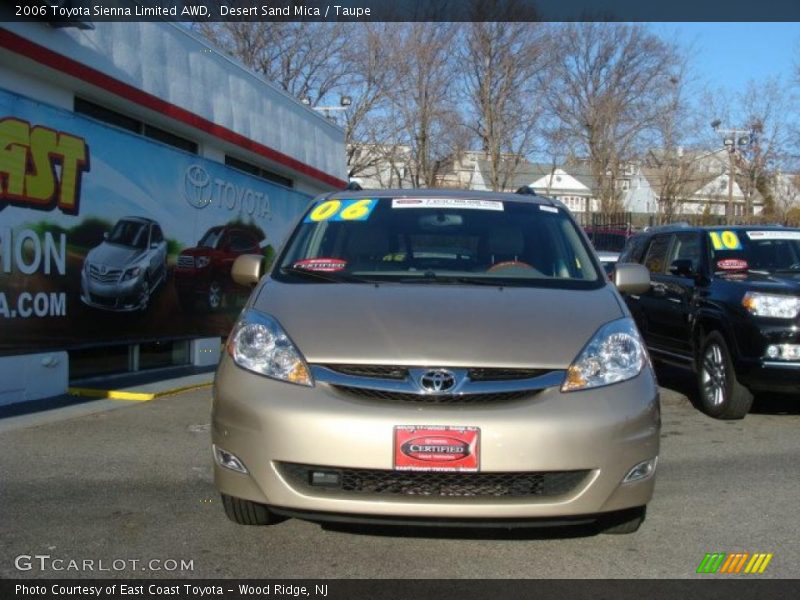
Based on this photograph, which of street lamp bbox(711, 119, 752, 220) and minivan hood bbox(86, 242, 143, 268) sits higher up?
street lamp bbox(711, 119, 752, 220)

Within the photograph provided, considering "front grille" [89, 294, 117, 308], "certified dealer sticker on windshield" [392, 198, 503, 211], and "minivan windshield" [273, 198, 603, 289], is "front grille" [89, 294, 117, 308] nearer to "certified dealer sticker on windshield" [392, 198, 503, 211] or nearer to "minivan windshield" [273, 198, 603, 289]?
"minivan windshield" [273, 198, 603, 289]

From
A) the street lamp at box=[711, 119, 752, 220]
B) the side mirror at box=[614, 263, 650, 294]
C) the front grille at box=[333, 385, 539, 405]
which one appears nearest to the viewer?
the front grille at box=[333, 385, 539, 405]

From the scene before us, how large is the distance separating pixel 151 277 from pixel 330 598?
7.51 m

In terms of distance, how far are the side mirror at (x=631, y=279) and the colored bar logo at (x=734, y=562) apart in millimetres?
1635

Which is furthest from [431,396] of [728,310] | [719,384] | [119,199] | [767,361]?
[119,199]

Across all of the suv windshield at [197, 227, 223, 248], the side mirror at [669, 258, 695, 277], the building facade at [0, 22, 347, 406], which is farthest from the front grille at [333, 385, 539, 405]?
the suv windshield at [197, 227, 223, 248]

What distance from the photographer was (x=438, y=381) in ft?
12.1

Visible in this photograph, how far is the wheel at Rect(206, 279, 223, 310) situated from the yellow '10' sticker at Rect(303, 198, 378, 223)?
23.5ft

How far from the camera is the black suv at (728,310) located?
24.4ft

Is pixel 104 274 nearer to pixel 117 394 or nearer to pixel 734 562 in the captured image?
pixel 117 394

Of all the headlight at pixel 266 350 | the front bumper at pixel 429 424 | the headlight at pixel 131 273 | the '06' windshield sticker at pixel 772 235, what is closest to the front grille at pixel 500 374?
the front bumper at pixel 429 424

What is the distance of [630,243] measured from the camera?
11.4 metres

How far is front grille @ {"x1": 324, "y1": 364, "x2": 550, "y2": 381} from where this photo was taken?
3701mm

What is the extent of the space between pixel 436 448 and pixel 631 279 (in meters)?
2.20
